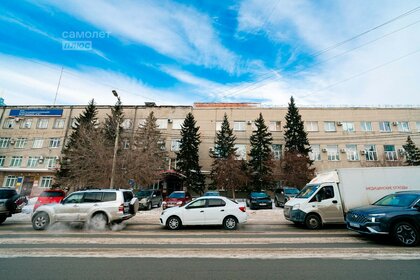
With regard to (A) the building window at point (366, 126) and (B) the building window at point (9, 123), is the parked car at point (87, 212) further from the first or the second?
(A) the building window at point (366, 126)

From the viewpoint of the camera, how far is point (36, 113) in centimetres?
3609

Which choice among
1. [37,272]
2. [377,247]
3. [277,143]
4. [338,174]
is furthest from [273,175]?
[37,272]

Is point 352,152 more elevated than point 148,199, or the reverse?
point 352,152

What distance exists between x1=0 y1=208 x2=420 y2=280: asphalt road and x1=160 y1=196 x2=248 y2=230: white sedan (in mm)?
2192

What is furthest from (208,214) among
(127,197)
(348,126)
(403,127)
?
(403,127)

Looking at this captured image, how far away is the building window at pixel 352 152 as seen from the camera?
32562mm

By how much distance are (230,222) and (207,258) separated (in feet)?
15.7

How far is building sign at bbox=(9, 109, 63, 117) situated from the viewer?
35891 millimetres

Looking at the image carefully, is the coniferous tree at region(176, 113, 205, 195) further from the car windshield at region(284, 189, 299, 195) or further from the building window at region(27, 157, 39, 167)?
the building window at region(27, 157, 39, 167)

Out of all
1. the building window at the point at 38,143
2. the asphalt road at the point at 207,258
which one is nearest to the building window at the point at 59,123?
the building window at the point at 38,143

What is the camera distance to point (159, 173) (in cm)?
2458

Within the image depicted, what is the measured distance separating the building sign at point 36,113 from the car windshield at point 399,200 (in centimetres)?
4434

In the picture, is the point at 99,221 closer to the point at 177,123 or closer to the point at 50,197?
the point at 50,197

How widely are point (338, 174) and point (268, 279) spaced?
858 centimetres
